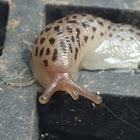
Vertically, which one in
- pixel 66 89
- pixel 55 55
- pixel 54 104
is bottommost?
pixel 54 104

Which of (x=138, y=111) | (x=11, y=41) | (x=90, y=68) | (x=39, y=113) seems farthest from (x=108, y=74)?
(x=11, y=41)

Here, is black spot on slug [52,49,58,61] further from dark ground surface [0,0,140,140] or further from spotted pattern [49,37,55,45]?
dark ground surface [0,0,140,140]

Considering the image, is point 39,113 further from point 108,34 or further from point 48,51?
point 108,34

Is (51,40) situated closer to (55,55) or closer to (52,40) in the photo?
(52,40)

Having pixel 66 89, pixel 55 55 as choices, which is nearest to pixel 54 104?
pixel 66 89

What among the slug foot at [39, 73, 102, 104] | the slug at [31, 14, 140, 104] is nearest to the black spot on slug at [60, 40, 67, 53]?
the slug at [31, 14, 140, 104]

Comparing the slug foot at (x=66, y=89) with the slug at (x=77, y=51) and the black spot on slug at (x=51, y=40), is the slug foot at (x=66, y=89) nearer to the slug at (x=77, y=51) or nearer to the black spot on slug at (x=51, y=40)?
the slug at (x=77, y=51)

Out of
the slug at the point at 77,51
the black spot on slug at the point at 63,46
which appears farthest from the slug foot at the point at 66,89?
the black spot on slug at the point at 63,46

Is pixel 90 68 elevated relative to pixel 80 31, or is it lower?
lower
